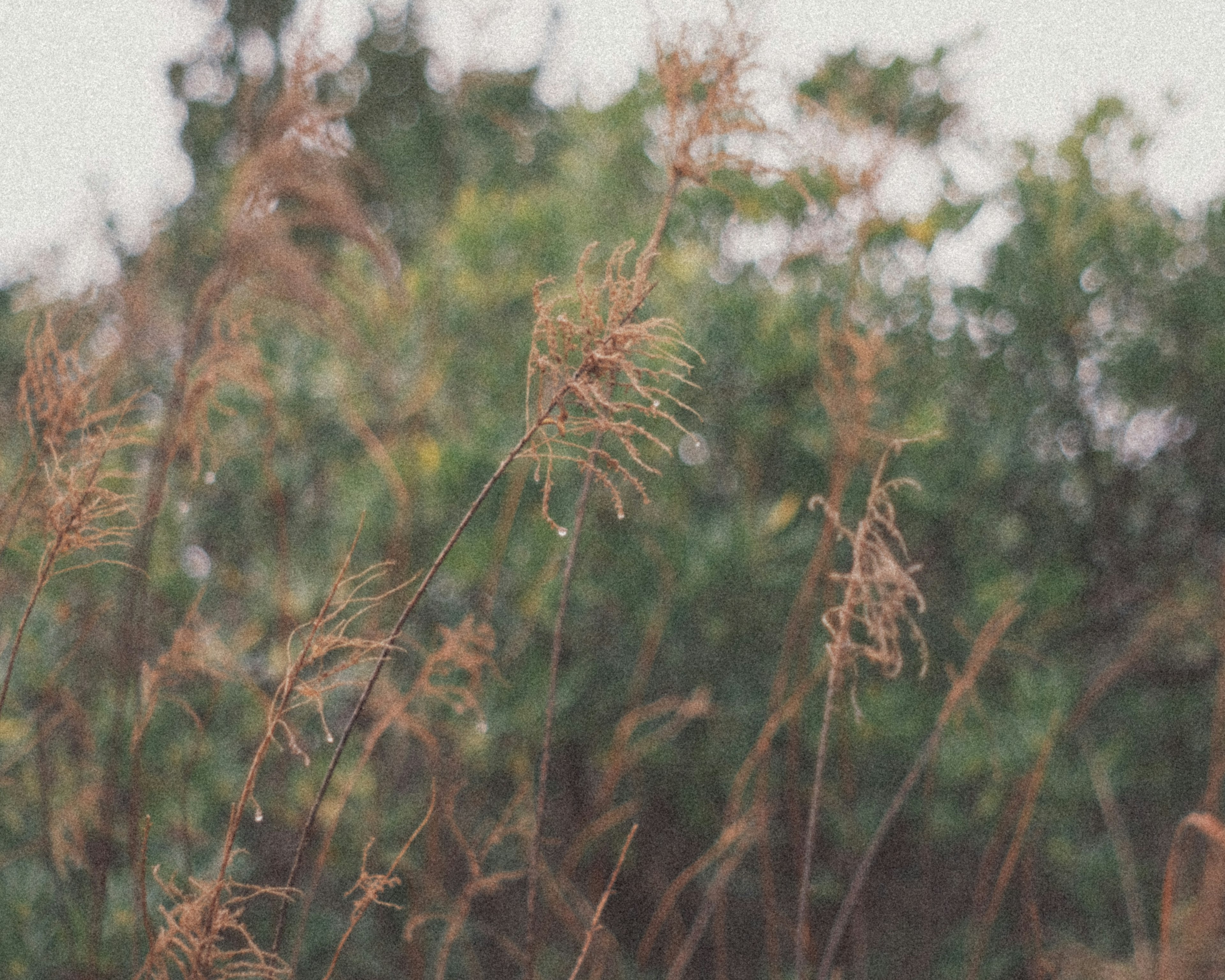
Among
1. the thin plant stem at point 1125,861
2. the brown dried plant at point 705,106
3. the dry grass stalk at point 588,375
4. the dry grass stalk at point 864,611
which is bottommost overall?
the thin plant stem at point 1125,861

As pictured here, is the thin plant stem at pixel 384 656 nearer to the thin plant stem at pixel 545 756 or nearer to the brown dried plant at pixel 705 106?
the thin plant stem at pixel 545 756

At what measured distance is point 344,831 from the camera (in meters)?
2.90

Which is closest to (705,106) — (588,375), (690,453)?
(588,375)

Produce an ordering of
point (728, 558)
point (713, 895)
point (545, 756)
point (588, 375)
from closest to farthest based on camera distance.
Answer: point (588, 375) < point (545, 756) < point (713, 895) < point (728, 558)

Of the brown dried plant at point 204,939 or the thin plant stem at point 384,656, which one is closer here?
the thin plant stem at point 384,656

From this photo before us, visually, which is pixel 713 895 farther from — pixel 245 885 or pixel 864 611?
pixel 245 885

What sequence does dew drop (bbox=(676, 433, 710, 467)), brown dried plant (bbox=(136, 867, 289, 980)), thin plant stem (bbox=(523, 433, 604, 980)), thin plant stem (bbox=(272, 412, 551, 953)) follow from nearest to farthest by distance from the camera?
thin plant stem (bbox=(272, 412, 551, 953))
brown dried plant (bbox=(136, 867, 289, 980))
thin plant stem (bbox=(523, 433, 604, 980))
dew drop (bbox=(676, 433, 710, 467))

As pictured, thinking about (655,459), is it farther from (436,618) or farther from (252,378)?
(252,378)

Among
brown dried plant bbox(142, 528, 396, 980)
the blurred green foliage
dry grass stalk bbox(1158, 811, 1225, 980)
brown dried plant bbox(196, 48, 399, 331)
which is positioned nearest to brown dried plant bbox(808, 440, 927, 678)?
dry grass stalk bbox(1158, 811, 1225, 980)

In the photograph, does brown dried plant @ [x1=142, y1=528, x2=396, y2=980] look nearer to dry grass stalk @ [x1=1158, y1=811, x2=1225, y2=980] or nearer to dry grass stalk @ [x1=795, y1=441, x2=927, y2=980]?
dry grass stalk @ [x1=795, y1=441, x2=927, y2=980]

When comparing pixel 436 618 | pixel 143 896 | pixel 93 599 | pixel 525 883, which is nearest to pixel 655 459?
pixel 436 618

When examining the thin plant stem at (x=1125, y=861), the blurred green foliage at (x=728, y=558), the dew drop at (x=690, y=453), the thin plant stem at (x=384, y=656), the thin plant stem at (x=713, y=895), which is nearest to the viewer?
the thin plant stem at (x=384, y=656)

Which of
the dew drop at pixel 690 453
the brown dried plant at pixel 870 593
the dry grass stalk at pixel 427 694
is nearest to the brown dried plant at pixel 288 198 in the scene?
the dry grass stalk at pixel 427 694

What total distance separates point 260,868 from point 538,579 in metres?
1.21
